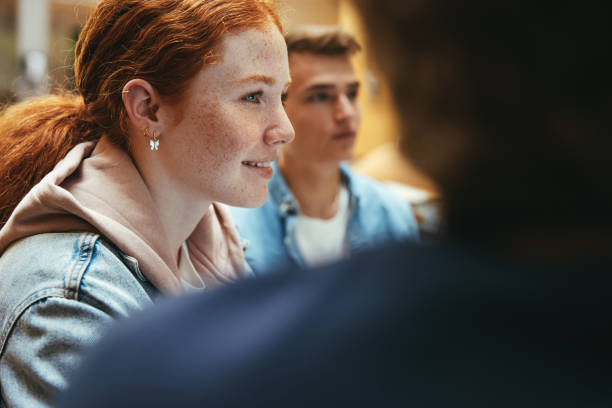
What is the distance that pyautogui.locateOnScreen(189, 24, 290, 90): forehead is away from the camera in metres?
1.04

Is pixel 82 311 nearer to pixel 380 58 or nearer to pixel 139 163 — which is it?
pixel 139 163

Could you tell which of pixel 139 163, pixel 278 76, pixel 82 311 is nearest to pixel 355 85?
pixel 278 76

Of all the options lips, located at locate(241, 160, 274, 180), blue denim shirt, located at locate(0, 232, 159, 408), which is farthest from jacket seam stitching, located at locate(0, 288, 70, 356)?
lips, located at locate(241, 160, 274, 180)

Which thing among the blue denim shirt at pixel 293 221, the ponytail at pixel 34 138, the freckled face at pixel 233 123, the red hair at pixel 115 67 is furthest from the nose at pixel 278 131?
the blue denim shirt at pixel 293 221

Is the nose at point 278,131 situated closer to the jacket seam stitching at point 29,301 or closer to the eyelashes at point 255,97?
the eyelashes at point 255,97

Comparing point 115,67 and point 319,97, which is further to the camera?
point 319,97

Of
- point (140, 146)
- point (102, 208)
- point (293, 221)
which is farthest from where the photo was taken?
point (293, 221)

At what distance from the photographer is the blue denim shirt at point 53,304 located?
0.81 m

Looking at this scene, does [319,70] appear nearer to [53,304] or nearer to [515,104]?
[53,304]

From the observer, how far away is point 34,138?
3.58ft

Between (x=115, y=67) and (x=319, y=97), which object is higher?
(x=115, y=67)

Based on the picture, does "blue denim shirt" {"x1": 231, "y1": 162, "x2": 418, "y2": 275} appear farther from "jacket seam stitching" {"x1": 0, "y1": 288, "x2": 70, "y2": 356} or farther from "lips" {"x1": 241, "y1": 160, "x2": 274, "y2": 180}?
"jacket seam stitching" {"x1": 0, "y1": 288, "x2": 70, "y2": 356}

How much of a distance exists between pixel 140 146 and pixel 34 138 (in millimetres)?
183

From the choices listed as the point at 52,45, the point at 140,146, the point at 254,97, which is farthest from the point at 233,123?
the point at 52,45
